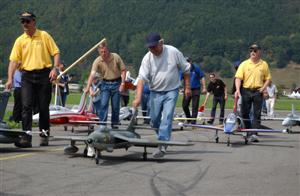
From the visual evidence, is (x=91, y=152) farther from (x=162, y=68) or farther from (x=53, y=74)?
(x=53, y=74)

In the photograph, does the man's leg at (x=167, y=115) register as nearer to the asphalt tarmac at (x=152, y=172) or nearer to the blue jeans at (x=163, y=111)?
the blue jeans at (x=163, y=111)

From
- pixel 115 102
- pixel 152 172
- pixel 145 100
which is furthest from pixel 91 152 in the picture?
pixel 145 100

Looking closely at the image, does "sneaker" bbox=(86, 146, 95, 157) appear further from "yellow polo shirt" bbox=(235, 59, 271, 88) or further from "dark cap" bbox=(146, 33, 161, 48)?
"yellow polo shirt" bbox=(235, 59, 271, 88)

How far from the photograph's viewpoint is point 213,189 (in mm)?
7875

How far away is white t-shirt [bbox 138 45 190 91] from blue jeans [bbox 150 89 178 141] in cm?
11

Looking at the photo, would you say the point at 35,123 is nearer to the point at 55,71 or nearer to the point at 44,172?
the point at 55,71

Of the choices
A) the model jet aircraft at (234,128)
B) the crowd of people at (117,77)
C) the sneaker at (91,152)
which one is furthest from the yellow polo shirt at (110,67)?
the sneaker at (91,152)

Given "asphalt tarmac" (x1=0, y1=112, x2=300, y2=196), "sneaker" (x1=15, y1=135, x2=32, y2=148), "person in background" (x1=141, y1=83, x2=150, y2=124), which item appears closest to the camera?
"asphalt tarmac" (x1=0, y1=112, x2=300, y2=196)

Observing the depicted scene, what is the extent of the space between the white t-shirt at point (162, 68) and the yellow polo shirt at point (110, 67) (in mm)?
2736

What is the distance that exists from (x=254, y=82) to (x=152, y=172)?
6387mm

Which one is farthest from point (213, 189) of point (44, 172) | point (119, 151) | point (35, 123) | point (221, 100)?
point (221, 100)

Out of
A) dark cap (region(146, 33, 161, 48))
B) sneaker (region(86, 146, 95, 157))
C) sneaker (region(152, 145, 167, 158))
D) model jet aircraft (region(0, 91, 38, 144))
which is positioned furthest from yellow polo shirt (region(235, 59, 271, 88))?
sneaker (region(86, 146, 95, 157))

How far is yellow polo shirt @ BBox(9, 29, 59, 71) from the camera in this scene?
12.3 m

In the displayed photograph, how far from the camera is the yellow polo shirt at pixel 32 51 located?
12.3 meters
